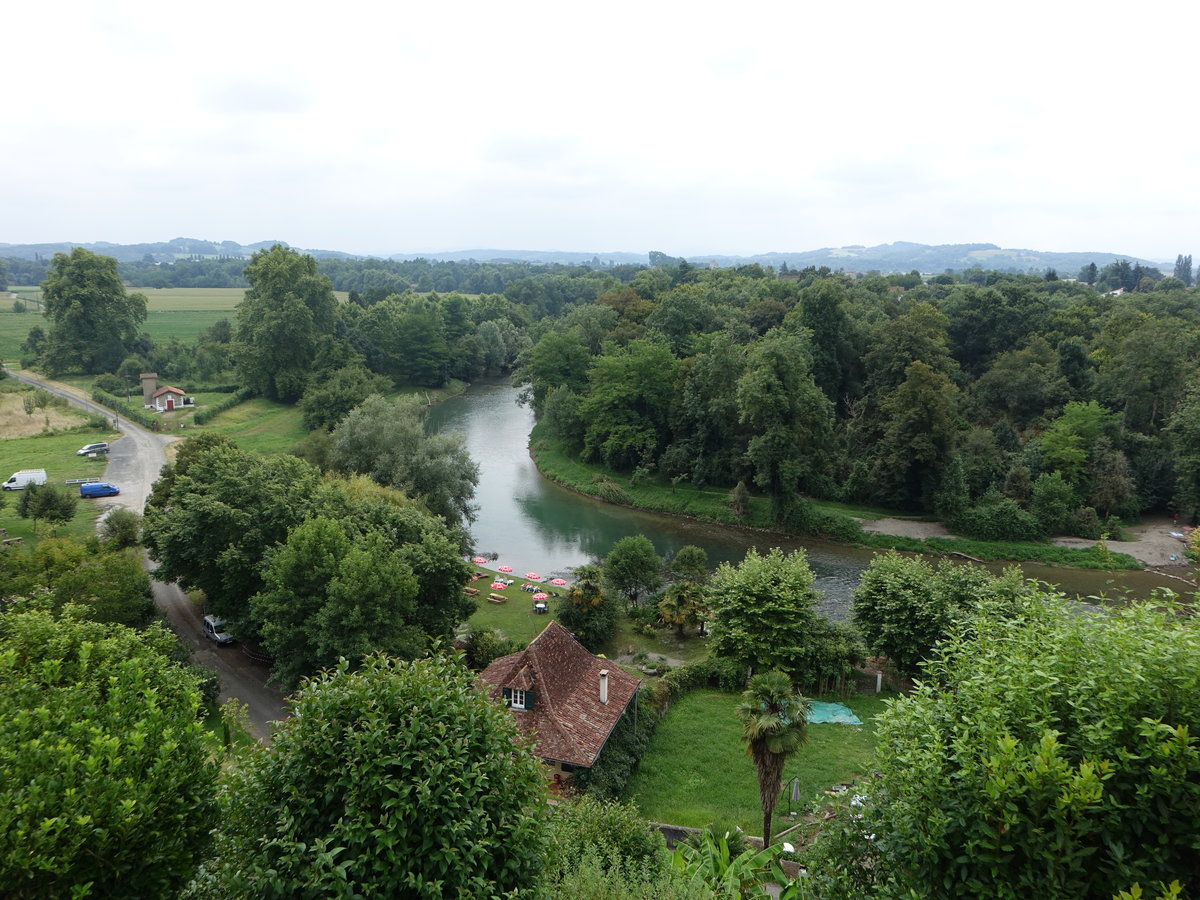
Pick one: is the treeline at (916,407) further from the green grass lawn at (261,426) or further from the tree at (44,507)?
the tree at (44,507)

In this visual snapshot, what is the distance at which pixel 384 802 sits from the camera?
8.86 m

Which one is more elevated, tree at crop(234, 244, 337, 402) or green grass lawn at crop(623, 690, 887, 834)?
tree at crop(234, 244, 337, 402)

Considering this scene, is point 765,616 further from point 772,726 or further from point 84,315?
point 84,315

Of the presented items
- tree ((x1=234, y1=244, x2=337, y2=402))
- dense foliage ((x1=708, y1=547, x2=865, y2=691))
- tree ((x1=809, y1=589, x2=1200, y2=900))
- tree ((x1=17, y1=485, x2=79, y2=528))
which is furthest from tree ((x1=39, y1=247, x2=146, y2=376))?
tree ((x1=809, y1=589, x2=1200, y2=900))

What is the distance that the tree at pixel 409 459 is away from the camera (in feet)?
123

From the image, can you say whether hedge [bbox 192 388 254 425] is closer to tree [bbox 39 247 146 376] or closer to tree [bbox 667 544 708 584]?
tree [bbox 39 247 146 376]

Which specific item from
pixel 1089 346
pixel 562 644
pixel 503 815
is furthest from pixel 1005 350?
pixel 503 815

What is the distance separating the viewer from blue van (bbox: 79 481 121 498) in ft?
130

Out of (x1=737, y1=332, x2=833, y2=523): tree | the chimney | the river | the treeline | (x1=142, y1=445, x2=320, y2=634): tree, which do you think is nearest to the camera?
(x1=142, y1=445, x2=320, y2=634): tree

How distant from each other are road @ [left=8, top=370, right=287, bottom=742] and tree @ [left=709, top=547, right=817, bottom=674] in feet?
47.6

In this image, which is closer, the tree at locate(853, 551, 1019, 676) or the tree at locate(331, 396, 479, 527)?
the tree at locate(853, 551, 1019, 676)

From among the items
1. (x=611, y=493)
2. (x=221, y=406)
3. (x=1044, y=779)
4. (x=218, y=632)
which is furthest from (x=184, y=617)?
(x=221, y=406)

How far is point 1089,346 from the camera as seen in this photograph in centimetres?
5656

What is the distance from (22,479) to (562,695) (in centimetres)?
3614
